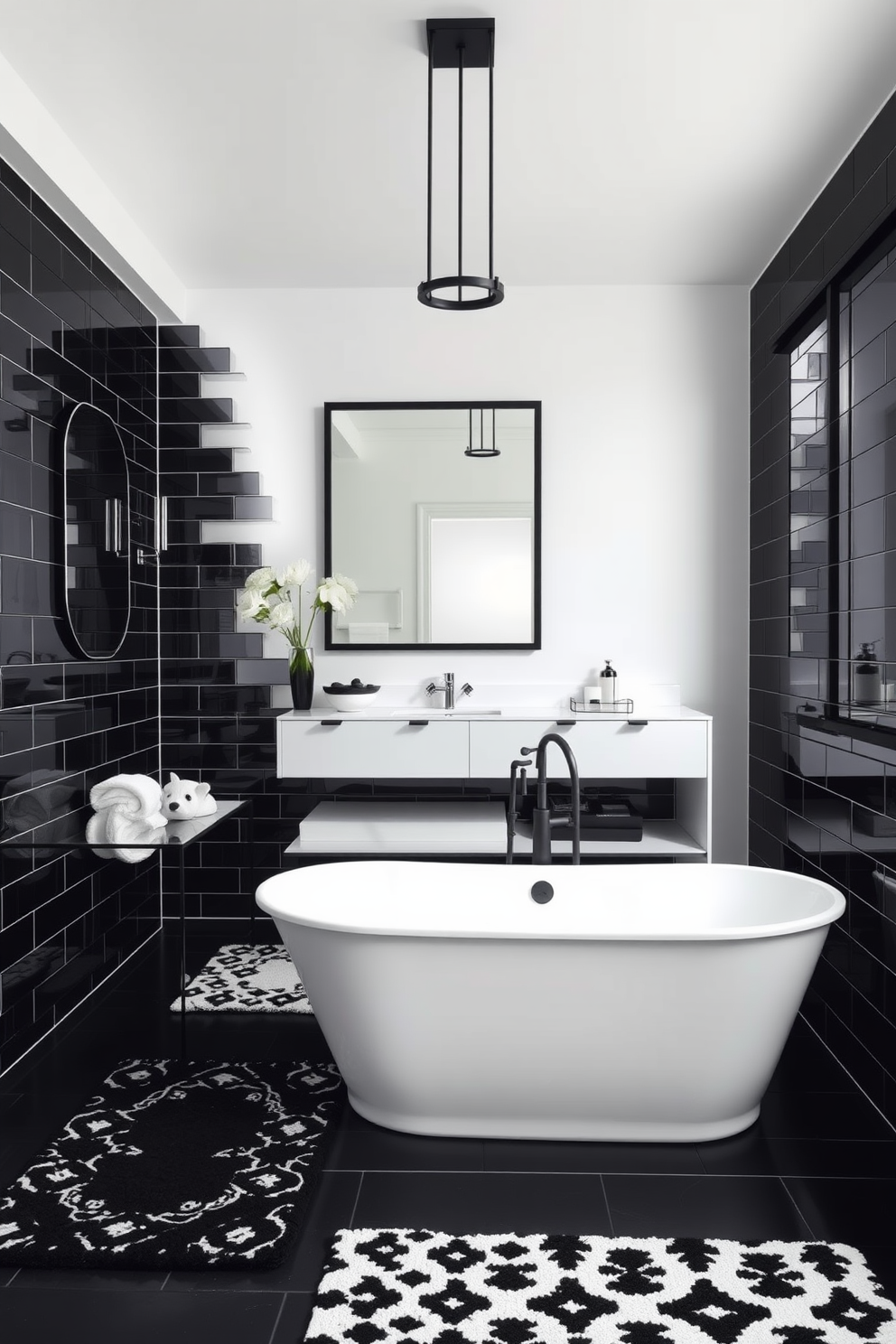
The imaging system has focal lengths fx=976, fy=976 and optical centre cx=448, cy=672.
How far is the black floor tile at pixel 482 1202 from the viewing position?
2.16 meters

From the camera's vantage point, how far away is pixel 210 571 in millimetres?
4262

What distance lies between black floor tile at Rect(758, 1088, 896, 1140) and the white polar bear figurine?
198cm

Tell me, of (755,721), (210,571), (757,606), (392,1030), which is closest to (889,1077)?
(392,1030)

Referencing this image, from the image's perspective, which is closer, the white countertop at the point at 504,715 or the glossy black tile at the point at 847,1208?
the glossy black tile at the point at 847,1208

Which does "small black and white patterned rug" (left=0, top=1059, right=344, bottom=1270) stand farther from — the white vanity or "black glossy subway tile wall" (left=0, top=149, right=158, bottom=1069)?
the white vanity

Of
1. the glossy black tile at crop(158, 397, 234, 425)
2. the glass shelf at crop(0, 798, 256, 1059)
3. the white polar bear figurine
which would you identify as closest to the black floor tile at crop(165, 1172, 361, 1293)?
the glass shelf at crop(0, 798, 256, 1059)

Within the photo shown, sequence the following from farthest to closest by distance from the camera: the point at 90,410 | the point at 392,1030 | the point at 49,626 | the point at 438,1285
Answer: the point at 90,410 → the point at 49,626 → the point at 392,1030 → the point at 438,1285

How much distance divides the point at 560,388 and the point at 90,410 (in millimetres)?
1941

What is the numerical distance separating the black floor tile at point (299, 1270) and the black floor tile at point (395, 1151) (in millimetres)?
163

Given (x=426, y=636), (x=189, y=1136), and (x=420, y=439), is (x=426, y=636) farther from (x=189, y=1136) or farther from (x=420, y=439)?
(x=189, y=1136)

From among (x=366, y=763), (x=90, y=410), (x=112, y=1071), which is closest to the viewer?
(x=112, y=1071)

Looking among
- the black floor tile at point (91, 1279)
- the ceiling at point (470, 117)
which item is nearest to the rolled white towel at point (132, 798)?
the black floor tile at point (91, 1279)

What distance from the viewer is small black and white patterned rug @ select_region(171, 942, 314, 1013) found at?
3.38m

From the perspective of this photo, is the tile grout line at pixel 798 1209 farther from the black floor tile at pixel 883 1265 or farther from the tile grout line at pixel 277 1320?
the tile grout line at pixel 277 1320
